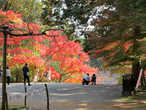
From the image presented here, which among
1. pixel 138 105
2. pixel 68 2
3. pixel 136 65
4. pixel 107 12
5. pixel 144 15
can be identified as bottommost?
pixel 138 105

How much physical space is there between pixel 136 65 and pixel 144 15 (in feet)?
28.7

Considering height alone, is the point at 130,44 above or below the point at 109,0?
below

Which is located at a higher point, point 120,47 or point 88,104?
point 120,47

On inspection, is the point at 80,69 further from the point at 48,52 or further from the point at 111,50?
the point at 111,50

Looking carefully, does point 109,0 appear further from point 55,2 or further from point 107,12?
point 55,2

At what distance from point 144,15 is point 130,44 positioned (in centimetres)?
572

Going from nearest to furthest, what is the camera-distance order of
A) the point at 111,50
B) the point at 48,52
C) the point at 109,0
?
the point at 111,50
the point at 109,0
the point at 48,52

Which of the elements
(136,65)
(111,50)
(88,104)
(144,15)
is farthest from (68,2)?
(144,15)

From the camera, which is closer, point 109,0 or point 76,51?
point 109,0

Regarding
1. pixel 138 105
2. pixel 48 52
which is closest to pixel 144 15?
pixel 138 105

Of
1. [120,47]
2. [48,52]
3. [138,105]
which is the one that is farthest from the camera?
[48,52]

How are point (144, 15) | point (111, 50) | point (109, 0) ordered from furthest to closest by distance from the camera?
point (109, 0) → point (111, 50) → point (144, 15)

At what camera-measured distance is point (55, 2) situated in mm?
14375

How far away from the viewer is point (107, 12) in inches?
492
